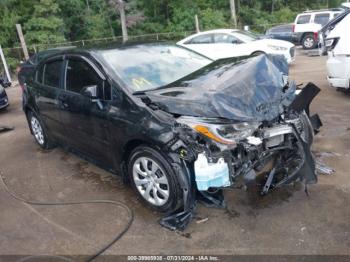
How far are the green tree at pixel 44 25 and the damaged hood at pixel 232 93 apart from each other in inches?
818

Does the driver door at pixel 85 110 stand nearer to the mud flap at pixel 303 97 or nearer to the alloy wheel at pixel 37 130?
the alloy wheel at pixel 37 130

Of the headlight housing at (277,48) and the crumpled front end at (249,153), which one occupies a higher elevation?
the crumpled front end at (249,153)

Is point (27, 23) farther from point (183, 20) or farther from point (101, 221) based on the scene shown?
point (101, 221)

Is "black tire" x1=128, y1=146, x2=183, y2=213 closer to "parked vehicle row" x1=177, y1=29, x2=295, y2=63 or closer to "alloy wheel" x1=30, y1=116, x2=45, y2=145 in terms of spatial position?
"alloy wheel" x1=30, y1=116, x2=45, y2=145

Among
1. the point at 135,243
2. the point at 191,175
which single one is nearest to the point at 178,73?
the point at 191,175

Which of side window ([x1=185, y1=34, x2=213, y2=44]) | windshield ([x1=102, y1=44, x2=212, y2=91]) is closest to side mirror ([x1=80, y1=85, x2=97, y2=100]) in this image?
windshield ([x1=102, y1=44, x2=212, y2=91])

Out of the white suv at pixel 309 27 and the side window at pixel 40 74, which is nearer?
the side window at pixel 40 74

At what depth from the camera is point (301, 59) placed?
14062 millimetres

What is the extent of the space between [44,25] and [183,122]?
72.6 feet

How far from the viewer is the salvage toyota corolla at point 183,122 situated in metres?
3.29

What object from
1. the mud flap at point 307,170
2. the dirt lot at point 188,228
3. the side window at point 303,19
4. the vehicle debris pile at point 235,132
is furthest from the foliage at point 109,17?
the mud flap at point 307,170

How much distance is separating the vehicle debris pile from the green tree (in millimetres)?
21083

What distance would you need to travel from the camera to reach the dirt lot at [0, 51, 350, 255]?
3131mm

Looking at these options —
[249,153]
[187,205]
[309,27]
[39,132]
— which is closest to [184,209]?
[187,205]
